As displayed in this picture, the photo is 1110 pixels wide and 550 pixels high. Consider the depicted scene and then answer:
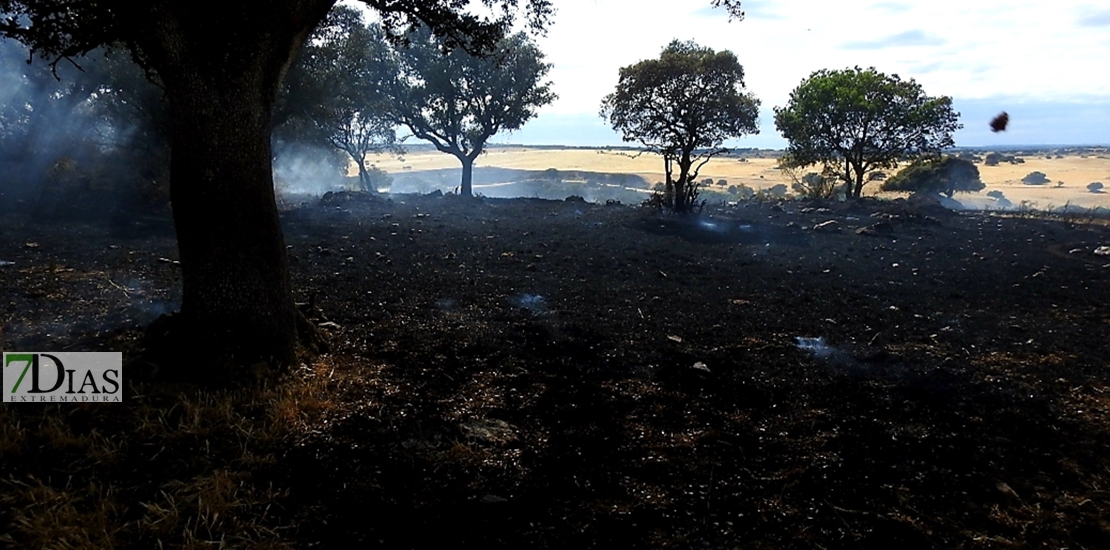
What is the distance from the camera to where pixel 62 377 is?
12.6 ft

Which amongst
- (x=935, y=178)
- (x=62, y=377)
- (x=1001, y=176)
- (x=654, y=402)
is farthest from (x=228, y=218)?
(x=1001, y=176)

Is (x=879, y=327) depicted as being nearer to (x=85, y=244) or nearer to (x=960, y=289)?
(x=960, y=289)

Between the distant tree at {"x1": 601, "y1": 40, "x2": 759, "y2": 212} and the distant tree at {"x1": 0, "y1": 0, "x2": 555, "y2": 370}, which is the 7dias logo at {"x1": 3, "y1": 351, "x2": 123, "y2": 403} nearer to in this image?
the distant tree at {"x1": 0, "y1": 0, "x2": 555, "y2": 370}

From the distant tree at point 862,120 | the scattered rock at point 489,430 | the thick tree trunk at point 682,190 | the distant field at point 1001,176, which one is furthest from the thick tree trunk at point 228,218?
the distant tree at point 862,120

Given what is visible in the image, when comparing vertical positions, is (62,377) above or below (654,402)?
above

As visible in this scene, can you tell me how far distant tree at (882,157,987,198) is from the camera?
3541cm

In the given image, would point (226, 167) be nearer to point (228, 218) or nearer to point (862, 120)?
point (228, 218)

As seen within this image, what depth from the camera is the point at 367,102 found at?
25.9m

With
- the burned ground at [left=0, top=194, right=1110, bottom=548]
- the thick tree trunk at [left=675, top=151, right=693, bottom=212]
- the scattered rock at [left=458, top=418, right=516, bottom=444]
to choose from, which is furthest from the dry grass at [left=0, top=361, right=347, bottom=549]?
the thick tree trunk at [left=675, top=151, right=693, bottom=212]

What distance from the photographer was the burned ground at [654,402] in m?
2.84

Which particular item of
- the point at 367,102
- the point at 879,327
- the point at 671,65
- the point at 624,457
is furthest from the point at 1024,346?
the point at 367,102

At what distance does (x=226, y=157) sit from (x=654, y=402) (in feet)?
11.1

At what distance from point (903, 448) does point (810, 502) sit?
976 mm

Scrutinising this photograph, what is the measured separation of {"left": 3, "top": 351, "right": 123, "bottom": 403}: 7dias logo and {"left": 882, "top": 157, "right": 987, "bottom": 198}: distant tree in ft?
129
